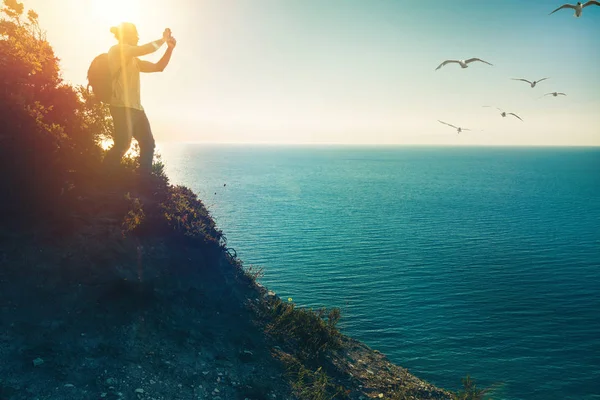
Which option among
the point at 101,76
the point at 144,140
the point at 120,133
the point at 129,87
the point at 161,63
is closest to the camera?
the point at 161,63

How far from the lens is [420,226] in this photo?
65.6m

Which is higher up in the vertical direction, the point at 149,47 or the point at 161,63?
the point at 149,47

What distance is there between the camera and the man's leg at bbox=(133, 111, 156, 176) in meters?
15.1

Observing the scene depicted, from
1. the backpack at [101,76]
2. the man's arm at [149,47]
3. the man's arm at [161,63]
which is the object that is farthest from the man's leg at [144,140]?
the man's arm at [149,47]

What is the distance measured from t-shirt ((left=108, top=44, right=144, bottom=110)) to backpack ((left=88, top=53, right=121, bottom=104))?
21cm

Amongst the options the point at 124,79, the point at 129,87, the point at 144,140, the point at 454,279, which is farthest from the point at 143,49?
the point at 454,279

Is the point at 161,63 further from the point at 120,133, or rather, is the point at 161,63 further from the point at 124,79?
the point at 120,133

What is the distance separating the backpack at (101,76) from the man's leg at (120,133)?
857 millimetres

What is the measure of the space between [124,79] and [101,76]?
823mm

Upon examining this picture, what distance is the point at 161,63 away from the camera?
13.1m

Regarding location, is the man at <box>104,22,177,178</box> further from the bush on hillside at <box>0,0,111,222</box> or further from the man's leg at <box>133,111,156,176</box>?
the bush on hillside at <box>0,0,111,222</box>

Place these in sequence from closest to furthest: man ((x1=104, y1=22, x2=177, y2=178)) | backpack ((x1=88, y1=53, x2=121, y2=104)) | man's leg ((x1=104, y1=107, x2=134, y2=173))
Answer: man ((x1=104, y1=22, x2=177, y2=178)), backpack ((x1=88, y1=53, x2=121, y2=104)), man's leg ((x1=104, y1=107, x2=134, y2=173))

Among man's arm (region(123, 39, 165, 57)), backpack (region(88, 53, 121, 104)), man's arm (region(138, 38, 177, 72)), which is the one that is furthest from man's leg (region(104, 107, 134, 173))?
man's arm (region(123, 39, 165, 57))

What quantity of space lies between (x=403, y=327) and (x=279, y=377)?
21.1 meters
